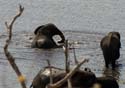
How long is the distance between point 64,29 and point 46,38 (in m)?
3.39

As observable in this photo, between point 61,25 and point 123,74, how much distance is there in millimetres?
8888

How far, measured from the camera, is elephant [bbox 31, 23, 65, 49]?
18.3 m

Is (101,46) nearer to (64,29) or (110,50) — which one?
(110,50)

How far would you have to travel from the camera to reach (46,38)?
18.9 metres

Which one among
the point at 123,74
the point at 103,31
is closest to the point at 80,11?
the point at 103,31

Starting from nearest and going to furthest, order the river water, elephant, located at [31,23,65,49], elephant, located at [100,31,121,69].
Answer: the river water → elephant, located at [100,31,121,69] → elephant, located at [31,23,65,49]

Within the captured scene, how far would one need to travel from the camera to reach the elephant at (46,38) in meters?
18.3

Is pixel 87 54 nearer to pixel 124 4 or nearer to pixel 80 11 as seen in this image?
pixel 80 11

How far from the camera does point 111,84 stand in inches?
431

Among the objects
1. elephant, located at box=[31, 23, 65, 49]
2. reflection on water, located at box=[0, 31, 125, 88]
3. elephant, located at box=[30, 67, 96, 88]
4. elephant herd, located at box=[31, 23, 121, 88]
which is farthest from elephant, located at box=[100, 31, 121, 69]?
elephant, located at box=[30, 67, 96, 88]

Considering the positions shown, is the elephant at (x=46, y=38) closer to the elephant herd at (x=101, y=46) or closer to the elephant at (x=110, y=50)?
the elephant herd at (x=101, y=46)

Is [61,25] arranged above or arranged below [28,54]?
below

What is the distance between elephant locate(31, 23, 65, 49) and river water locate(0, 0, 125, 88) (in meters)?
0.30

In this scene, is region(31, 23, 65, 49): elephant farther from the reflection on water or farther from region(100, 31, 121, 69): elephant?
region(100, 31, 121, 69): elephant
